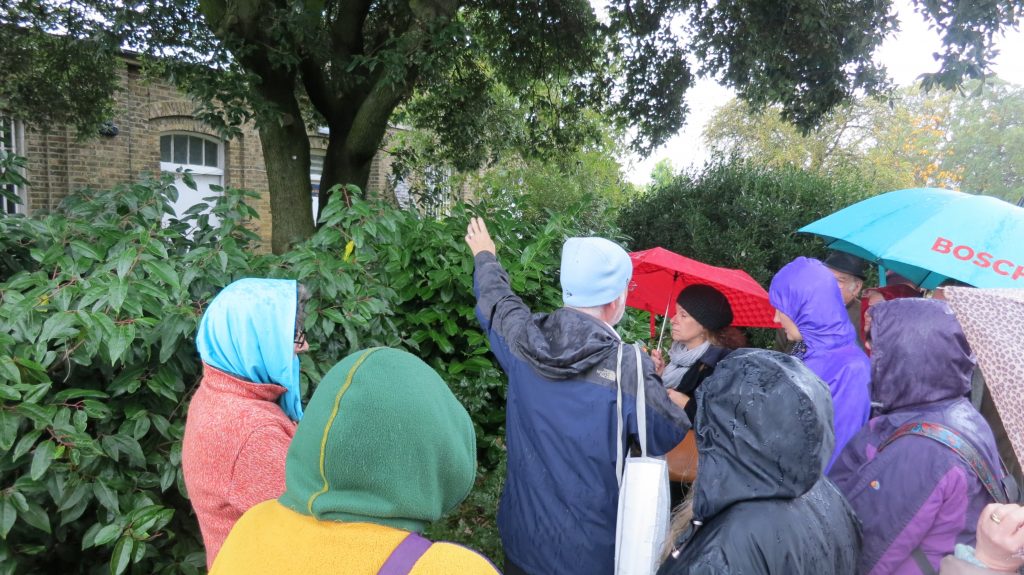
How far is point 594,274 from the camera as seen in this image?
6.39 feet

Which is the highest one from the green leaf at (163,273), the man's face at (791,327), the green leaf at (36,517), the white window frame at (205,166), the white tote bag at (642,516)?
the white window frame at (205,166)

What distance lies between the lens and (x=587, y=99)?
8.38 m

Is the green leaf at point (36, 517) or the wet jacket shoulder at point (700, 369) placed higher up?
the wet jacket shoulder at point (700, 369)

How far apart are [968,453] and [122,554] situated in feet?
7.93

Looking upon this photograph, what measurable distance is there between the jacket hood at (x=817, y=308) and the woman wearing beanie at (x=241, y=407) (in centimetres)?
212

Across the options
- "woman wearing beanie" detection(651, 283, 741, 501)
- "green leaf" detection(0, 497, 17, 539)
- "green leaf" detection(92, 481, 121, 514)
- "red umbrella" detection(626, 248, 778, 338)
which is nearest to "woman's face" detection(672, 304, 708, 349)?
"woman wearing beanie" detection(651, 283, 741, 501)

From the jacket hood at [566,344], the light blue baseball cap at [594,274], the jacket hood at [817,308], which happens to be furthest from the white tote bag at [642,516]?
the jacket hood at [817,308]

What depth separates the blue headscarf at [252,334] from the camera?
1.63 meters

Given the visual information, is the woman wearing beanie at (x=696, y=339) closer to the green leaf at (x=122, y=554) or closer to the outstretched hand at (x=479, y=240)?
the outstretched hand at (x=479, y=240)

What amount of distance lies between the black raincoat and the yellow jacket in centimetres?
61

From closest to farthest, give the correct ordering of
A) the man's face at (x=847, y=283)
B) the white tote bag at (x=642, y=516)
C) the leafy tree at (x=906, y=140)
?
the white tote bag at (x=642, y=516) < the man's face at (x=847, y=283) < the leafy tree at (x=906, y=140)

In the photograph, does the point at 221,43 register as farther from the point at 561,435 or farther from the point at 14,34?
the point at 561,435

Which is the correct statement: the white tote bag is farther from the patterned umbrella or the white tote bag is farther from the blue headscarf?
the blue headscarf

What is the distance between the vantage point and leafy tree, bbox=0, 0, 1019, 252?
4.78 m
